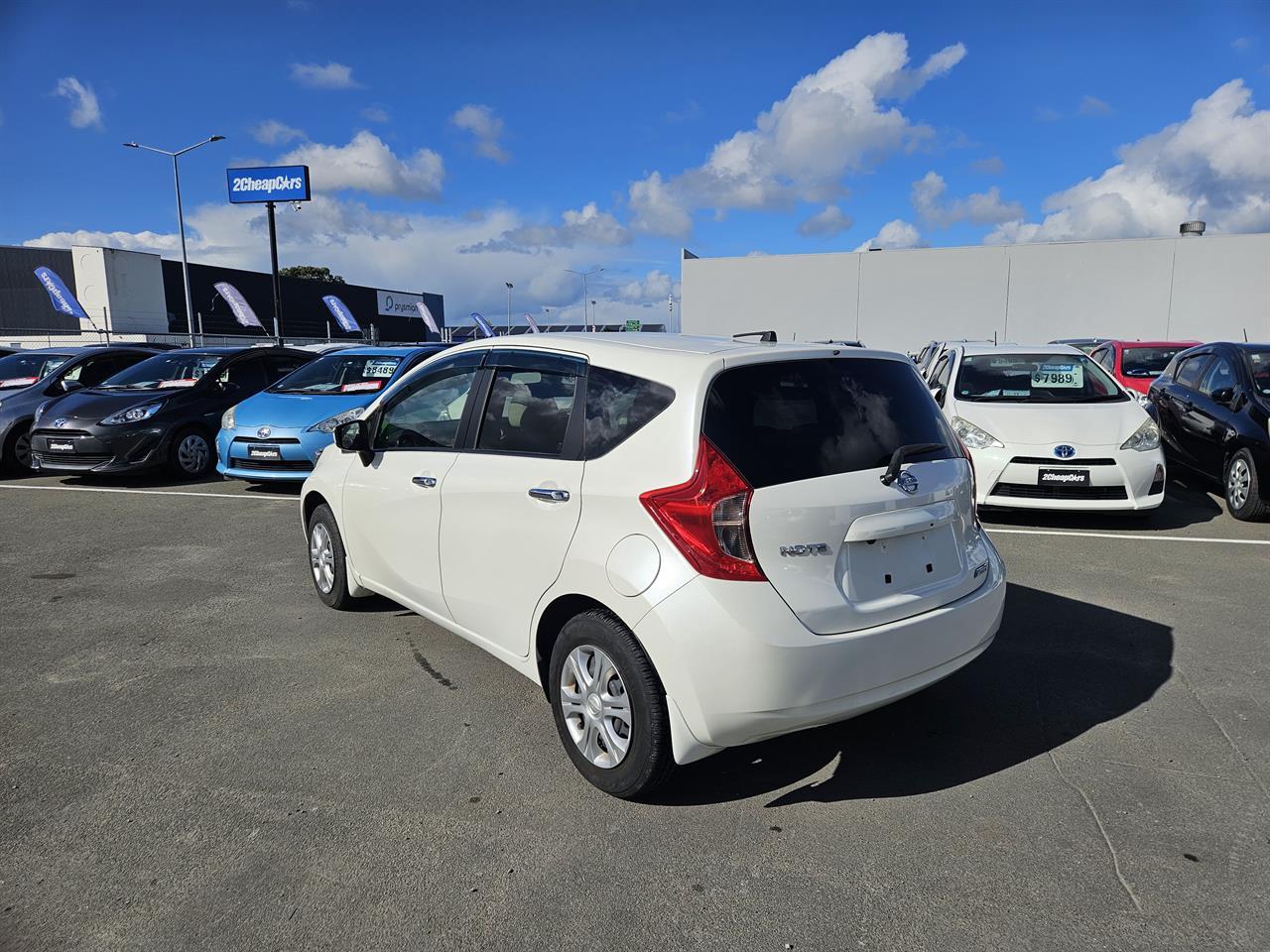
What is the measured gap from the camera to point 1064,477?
6.89 m

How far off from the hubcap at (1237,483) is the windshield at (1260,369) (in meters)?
0.72

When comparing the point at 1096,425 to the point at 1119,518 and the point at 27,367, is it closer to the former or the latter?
the point at 1119,518

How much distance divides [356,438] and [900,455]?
2.86m

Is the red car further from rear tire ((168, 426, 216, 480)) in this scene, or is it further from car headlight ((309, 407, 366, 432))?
rear tire ((168, 426, 216, 480))

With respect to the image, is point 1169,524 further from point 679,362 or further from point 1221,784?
point 679,362

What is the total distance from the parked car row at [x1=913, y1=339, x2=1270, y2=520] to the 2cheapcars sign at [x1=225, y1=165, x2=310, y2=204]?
30441 mm

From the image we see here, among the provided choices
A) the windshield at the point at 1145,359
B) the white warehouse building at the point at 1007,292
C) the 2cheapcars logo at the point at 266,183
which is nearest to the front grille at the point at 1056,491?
the windshield at the point at 1145,359

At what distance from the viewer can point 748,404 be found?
9.48 ft

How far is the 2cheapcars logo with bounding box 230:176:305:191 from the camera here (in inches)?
1289

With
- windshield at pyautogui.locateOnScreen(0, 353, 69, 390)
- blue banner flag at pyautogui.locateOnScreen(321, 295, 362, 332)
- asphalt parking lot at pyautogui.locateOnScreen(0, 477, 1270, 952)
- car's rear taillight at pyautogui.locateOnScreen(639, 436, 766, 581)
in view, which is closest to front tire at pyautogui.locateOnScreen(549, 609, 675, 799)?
asphalt parking lot at pyautogui.locateOnScreen(0, 477, 1270, 952)

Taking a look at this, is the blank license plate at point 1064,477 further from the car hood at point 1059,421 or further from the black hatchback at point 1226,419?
the black hatchback at point 1226,419

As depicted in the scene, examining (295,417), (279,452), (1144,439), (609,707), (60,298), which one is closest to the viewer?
(609,707)

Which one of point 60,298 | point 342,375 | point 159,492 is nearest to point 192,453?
point 159,492

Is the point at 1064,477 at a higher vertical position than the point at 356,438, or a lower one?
lower
